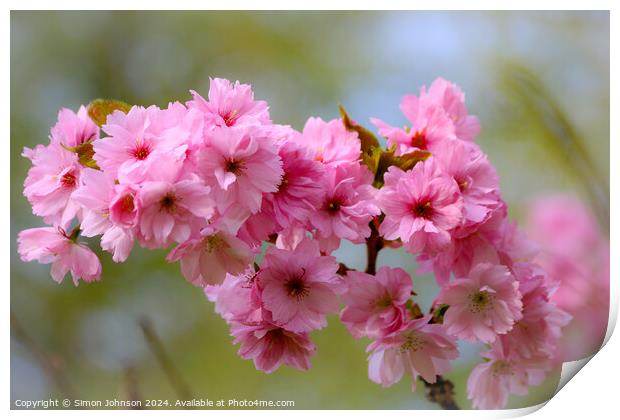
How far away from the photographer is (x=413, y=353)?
18.0 inches

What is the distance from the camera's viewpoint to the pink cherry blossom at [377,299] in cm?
45

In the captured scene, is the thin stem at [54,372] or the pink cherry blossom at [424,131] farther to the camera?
the thin stem at [54,372]

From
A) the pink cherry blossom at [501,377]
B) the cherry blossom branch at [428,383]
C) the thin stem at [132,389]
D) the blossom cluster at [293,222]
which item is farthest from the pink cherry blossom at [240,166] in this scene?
the thin stem at [132,389]

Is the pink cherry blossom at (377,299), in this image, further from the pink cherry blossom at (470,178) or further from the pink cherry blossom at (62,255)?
the pink cherry blossom at (62,255)

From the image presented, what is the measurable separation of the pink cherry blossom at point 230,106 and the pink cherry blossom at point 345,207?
58mm

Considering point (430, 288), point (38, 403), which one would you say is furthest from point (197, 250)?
point (38, 403)

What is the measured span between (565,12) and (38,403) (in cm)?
72

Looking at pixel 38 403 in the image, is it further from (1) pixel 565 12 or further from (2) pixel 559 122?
(1) pixel 565 12

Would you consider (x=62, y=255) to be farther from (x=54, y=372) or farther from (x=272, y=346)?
(x=54, y=372)

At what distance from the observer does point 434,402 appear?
0.55 m

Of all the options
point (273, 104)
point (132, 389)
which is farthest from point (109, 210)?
point (273, 104)

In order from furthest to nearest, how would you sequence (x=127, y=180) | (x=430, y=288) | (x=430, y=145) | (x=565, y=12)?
1. (x=565, y=12)
2. (x=430, y=288)
3. (x=430, y=145)
4. (x=127, y=180)

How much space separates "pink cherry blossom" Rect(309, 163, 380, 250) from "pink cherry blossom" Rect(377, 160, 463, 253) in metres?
0.01

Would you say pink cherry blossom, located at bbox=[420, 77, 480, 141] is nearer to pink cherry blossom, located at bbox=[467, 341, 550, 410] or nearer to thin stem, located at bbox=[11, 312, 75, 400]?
pink cherry blossom, located at bbox=[467, 341, 550, 410]
